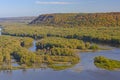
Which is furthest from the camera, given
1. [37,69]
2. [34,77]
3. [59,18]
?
[59,18]

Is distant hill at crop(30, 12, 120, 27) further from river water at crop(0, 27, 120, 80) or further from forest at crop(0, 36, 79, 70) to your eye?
river water at crop(0, 27, 120, 80)

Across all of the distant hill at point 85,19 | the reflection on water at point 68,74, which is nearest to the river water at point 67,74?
the reflection on water at point 68,74

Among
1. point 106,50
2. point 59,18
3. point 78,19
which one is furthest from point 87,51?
point 59,18

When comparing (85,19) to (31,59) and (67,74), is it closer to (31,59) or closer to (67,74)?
(31,59)

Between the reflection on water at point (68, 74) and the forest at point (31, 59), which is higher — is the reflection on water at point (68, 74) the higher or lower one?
the lower one

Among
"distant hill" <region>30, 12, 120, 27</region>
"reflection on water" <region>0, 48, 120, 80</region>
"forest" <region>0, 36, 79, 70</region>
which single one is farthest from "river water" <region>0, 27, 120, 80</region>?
"distant hill" <region>30, 12, 120, 27</region>

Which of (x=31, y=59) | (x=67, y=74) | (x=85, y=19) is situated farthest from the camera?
(x=85, y=19)

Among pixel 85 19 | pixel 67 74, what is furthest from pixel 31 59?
pixel 85 19

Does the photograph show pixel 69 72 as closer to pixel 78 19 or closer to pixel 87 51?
pixel 87 51

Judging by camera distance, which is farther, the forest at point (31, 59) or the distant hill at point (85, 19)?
the distant hill at point (85, 19)

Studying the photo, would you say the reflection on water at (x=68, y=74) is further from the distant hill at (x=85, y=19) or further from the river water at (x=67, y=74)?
the distant hill at (x=85, y=19)

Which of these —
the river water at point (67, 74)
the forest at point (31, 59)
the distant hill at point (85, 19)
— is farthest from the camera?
the distant hill at point (85, 19)
